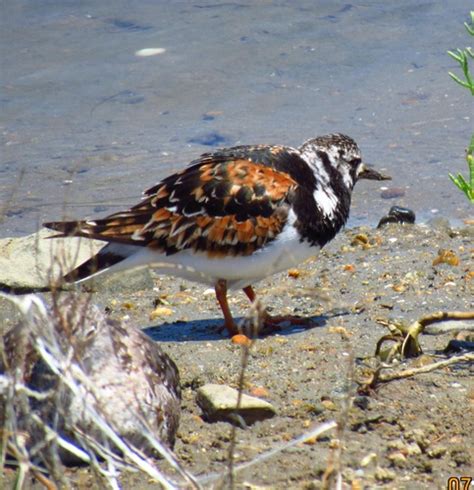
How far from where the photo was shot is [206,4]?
10344 mm

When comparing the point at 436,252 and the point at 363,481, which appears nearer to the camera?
the point at 363,481

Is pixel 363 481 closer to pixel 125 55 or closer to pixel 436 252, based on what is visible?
pixel 436 252

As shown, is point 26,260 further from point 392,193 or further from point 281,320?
point 392,193

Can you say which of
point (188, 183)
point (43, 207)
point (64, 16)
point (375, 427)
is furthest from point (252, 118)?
point (375, 427)

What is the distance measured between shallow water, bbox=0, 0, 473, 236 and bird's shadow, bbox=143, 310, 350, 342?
187cm

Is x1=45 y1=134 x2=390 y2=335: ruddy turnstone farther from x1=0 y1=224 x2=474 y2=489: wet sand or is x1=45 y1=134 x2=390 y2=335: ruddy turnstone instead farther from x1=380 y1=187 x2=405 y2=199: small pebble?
x1=380 y1=187 x2=405 y2=199: small pebble

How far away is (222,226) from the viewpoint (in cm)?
502

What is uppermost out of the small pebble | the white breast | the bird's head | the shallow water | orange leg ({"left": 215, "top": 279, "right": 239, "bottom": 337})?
the bird's head

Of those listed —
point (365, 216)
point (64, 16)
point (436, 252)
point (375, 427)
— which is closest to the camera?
point (375, 427)

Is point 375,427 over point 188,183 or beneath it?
beneath

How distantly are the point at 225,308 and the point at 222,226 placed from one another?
0.37m

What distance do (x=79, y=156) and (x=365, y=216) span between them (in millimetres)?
2094

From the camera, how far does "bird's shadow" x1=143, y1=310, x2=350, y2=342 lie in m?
4.99

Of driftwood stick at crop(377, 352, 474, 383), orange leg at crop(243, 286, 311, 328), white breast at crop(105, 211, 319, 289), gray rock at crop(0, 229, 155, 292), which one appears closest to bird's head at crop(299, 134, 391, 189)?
white breast at crop(105, 211, 319, 289)
